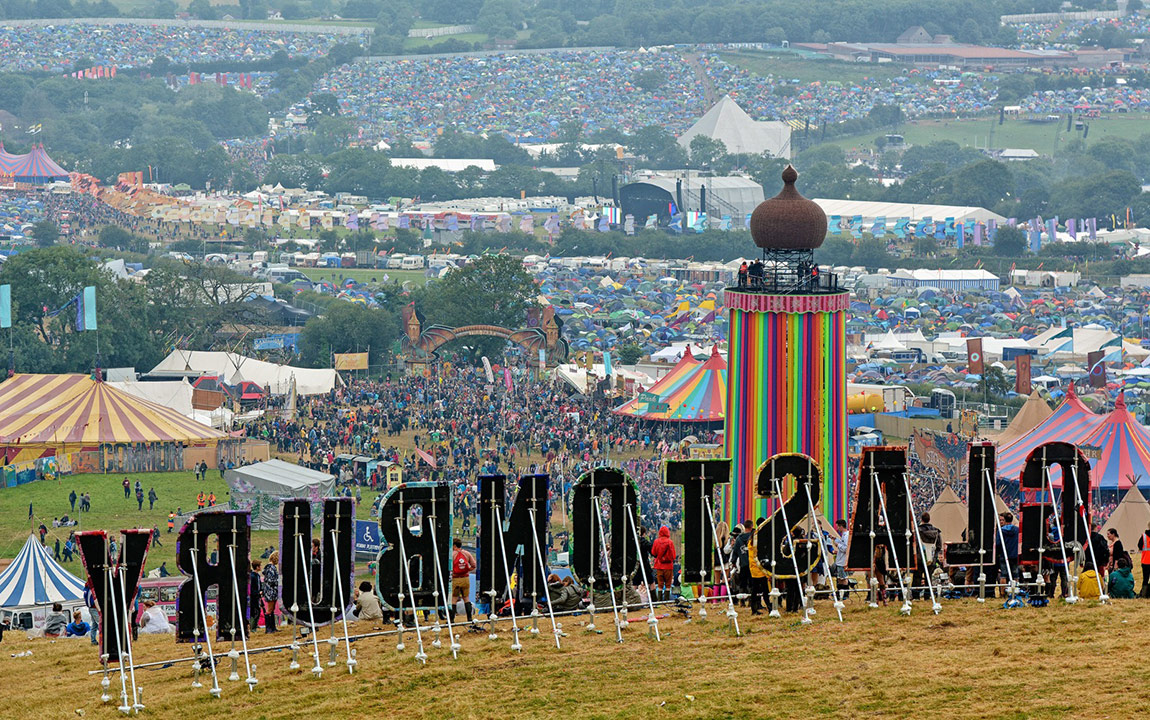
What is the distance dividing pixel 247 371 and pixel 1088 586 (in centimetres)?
4833

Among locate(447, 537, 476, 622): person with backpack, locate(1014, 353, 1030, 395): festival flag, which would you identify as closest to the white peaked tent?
locate(1014, 353, 1030, 395): festival flag

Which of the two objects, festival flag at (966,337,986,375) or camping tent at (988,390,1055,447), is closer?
camping tent at (988,390,1055,447)

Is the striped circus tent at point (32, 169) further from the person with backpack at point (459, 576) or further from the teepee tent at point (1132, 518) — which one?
the person with backpack at point (459, 576)

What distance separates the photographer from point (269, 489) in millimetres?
45531

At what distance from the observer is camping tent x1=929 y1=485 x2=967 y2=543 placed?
1448 inches

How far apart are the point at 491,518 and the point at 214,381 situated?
40.1 m

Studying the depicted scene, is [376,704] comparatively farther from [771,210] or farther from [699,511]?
[771,210]

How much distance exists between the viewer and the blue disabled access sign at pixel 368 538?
40.8 meters

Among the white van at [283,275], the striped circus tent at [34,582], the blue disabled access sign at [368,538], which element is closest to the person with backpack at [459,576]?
the striped circus tent at [34,582]

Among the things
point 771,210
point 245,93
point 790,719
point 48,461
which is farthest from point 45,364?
point 245,93

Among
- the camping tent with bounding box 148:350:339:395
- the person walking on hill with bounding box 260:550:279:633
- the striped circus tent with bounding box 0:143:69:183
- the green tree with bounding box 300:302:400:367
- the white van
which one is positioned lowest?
the person walking on hill with bounding box 260:550:279:633

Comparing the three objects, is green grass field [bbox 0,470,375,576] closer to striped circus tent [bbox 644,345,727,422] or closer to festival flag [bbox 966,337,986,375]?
striped circus tent [bbox 644,345,727,422]

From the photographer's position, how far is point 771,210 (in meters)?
31.6

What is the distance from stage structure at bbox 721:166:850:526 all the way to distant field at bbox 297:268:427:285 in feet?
228
